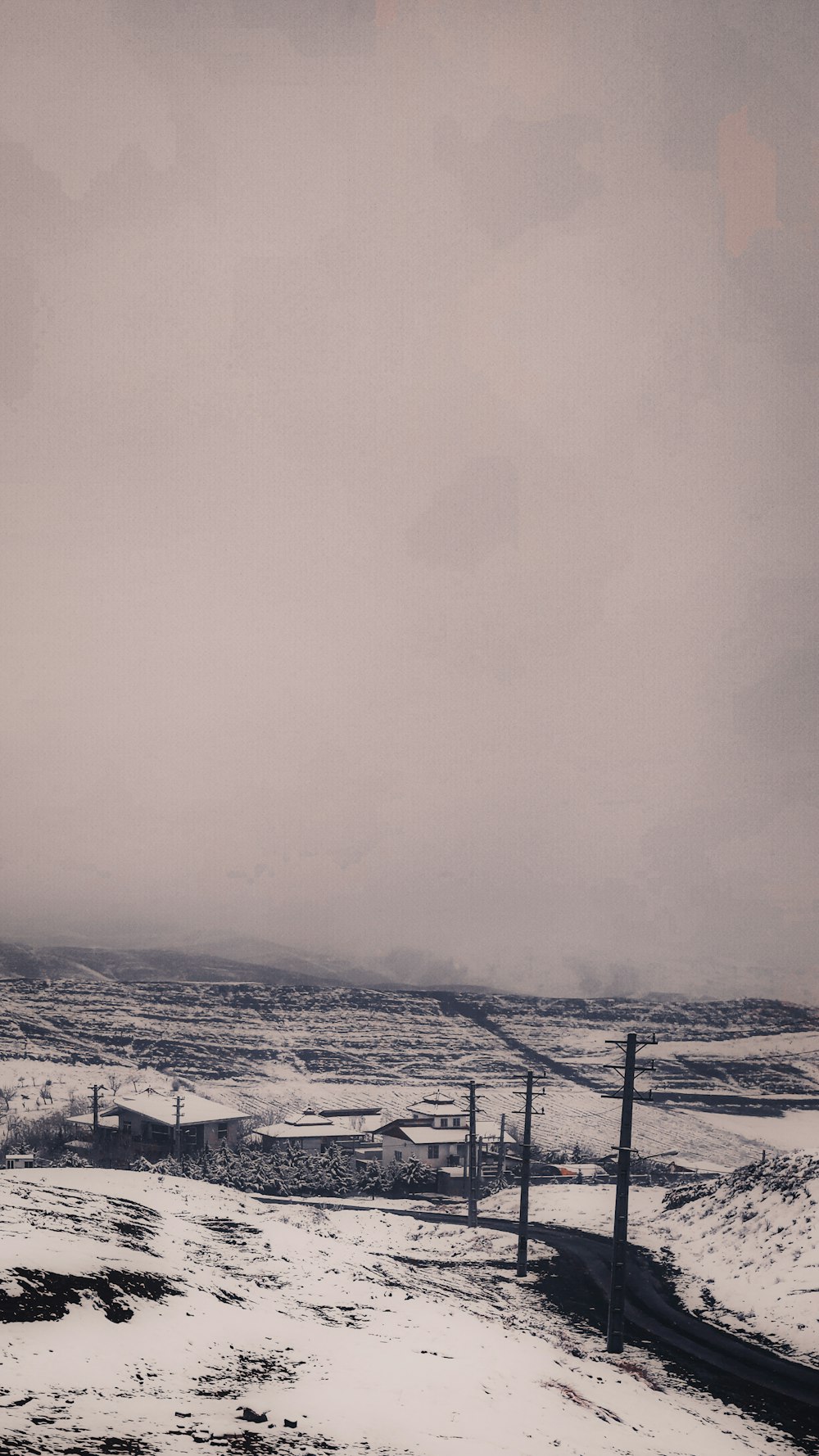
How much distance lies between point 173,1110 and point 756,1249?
5984 centimetres

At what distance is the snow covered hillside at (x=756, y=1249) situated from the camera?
3161cm

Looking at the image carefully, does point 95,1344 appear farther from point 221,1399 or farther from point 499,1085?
point 499,1085

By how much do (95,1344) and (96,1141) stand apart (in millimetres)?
72728

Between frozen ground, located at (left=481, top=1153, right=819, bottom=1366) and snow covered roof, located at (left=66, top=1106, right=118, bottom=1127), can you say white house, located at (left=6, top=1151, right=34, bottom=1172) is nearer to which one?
snow covered roof, located at (left=66, top=1106, right=118, bottom=1127)

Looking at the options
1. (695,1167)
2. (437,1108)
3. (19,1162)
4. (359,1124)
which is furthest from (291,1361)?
(695,1167)

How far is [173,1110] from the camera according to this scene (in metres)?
83.7

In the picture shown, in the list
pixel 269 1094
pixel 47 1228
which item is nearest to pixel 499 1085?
pixel 269 1094

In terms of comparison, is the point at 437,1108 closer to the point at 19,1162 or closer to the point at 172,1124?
the point at 172,1124

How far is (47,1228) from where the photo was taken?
27484 millimetres

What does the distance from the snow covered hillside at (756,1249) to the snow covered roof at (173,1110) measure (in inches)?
1792

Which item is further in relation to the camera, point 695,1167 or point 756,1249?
point 695,1167

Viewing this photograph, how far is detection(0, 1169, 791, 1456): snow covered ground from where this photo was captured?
15.5 meters

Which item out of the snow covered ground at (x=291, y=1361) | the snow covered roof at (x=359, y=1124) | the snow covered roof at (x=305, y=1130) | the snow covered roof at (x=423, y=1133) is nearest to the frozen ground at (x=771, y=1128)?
the snow covered roof at (x=359, y=1124)

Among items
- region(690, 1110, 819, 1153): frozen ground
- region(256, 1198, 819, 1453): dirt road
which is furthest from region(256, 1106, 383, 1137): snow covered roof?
region(690, 1110, 819, 1153): frozen ground
